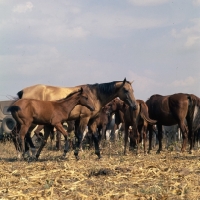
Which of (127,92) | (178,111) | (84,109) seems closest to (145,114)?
(178,111)

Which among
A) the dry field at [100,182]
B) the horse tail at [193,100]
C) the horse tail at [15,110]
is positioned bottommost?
the dry field at [100,182]

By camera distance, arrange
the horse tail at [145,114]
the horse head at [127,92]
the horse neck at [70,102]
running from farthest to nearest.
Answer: the horse tail at [145,114] → the horse head at [127,92] → the horse neck at [70,102]

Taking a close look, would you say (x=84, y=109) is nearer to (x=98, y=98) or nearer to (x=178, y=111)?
(x=98, y=98)

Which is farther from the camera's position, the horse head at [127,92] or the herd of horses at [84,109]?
the horse head at [127,92]

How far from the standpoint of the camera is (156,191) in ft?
22.8

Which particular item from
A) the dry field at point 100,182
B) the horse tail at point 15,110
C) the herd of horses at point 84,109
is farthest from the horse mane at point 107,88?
the dry field at point 100,182

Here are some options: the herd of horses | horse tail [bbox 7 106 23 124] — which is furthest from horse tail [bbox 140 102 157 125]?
horse tail [bbox 7 106 23 124]

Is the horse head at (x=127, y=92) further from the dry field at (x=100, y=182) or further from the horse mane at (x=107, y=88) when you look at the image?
the dry field at (x=100, y=182)

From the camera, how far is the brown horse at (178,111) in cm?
1441

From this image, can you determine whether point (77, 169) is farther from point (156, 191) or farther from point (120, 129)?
point (120, 129)

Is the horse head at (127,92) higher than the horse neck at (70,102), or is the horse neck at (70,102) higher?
the horse head at (127,92)

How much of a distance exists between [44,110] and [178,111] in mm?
4903

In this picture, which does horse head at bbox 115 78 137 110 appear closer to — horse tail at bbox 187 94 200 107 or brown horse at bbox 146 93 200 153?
brown horse at bbox 146 93 200 153

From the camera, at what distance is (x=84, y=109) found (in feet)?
40.8
